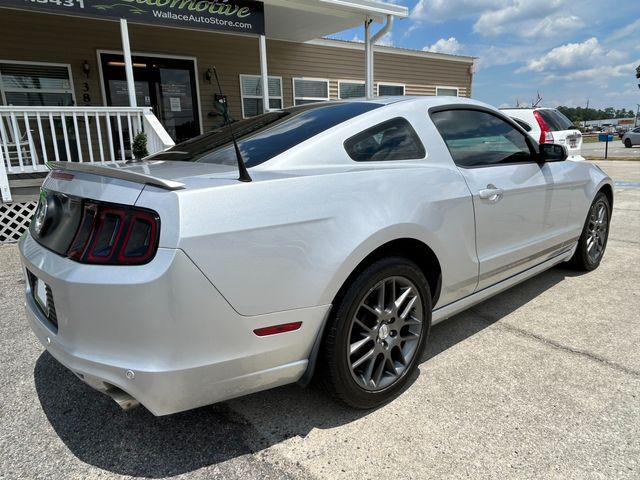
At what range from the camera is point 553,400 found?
7.79 feet

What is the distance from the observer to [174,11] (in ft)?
24.2

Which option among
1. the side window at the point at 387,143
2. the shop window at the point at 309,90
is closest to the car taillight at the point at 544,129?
the shop window at the point at 309,90

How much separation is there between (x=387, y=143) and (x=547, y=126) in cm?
881

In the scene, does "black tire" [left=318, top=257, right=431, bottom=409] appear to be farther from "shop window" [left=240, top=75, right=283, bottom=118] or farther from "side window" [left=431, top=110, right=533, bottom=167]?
"shop window" [left=240, top=75, right=283, bottom=118]

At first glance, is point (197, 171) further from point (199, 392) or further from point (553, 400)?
point (553, 400)

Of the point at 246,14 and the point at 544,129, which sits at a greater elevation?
the point at 246,14

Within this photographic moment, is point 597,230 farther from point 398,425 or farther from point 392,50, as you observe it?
point 392,50

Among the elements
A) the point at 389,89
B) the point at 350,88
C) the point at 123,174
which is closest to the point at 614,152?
the point at 389,89

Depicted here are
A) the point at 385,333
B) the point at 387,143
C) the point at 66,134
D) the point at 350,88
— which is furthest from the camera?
the point at 350,88

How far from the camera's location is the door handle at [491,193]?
278cm

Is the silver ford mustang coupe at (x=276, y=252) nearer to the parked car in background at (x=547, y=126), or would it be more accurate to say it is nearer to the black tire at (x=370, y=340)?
the black tire at (x=370, y=340)

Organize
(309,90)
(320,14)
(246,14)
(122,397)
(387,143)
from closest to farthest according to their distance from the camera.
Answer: (122,397) → (387,143) → (246,14) → (320,14) → (309,90)

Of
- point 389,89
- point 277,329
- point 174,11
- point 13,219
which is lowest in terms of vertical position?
point 13,219

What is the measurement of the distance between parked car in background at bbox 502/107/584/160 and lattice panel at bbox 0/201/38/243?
28.9ft
